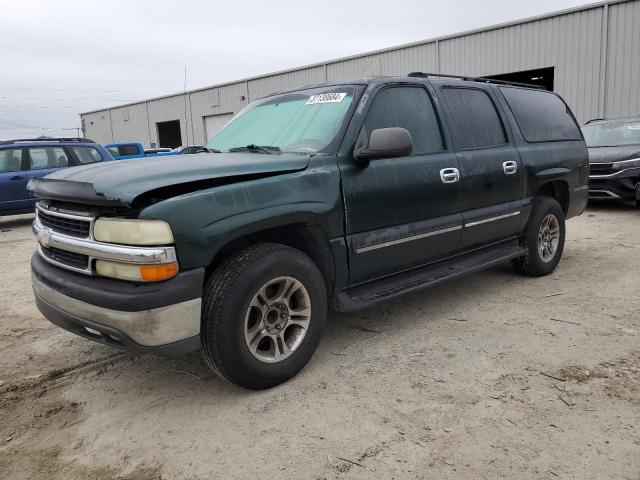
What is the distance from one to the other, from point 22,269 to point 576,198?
6.73m

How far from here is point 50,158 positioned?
422 inches

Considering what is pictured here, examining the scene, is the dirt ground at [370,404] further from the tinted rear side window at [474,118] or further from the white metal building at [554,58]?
the white metal building at [554,58]

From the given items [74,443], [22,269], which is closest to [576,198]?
[74,443]

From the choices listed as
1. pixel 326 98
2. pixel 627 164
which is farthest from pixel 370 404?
pixel 627 164

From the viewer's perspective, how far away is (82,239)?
2709mm

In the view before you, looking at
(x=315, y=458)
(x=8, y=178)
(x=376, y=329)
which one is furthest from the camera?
(x=8, y=178)

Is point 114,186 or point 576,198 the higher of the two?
point 114,186

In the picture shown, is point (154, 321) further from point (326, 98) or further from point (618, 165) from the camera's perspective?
point (618, 165)

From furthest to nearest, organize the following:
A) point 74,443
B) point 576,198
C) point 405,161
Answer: point 576,198 → point 405,161 → point 74,443

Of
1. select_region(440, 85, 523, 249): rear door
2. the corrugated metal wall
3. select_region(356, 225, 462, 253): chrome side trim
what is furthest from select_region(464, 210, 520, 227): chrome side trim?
the corrugated metal wall

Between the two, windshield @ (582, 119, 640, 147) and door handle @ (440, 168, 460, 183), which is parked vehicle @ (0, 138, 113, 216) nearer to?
door handle @ (440, 168, 460, 183)

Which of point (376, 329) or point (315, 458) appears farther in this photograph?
point (376, 329)

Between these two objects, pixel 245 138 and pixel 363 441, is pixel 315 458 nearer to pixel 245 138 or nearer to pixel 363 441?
pixel 363 441

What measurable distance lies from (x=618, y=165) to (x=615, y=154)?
267mm
